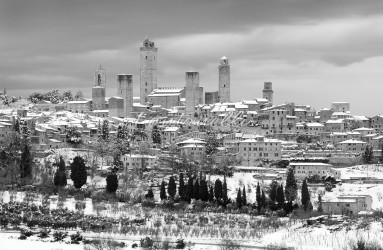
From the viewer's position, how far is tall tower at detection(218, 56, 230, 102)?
8475 centimetres

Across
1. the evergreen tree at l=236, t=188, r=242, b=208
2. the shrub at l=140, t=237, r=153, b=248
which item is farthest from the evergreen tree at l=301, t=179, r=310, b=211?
the shrub at l=140, t=237, r=153, b=248

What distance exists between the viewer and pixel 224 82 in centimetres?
8512

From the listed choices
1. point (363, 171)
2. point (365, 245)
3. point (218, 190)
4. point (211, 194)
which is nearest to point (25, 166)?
point (211, 194)

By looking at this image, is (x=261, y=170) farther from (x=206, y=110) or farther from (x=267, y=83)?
(x=267, y=83)

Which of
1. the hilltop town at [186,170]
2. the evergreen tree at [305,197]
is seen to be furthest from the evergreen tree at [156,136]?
the evergreen tree at [305,197]

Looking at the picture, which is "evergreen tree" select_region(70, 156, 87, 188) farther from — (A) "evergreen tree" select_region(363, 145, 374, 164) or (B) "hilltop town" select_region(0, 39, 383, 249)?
(A) "evergreen tree" select_region(363, 145, 374, 164)

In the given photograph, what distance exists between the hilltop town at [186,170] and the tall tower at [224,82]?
127mm

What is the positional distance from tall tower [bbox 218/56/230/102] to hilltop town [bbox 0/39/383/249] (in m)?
0.13

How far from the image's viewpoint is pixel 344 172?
5988cm

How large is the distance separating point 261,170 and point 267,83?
27262 mm

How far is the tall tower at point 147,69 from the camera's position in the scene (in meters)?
88.1

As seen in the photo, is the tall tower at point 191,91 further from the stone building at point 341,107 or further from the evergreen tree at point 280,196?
the evergreen tree at point 280,196

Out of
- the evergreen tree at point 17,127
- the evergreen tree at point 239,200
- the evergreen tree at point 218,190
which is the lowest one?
the evergreen tree at point 239,200

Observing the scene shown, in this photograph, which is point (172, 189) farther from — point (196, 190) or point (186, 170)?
point (186, 170)
